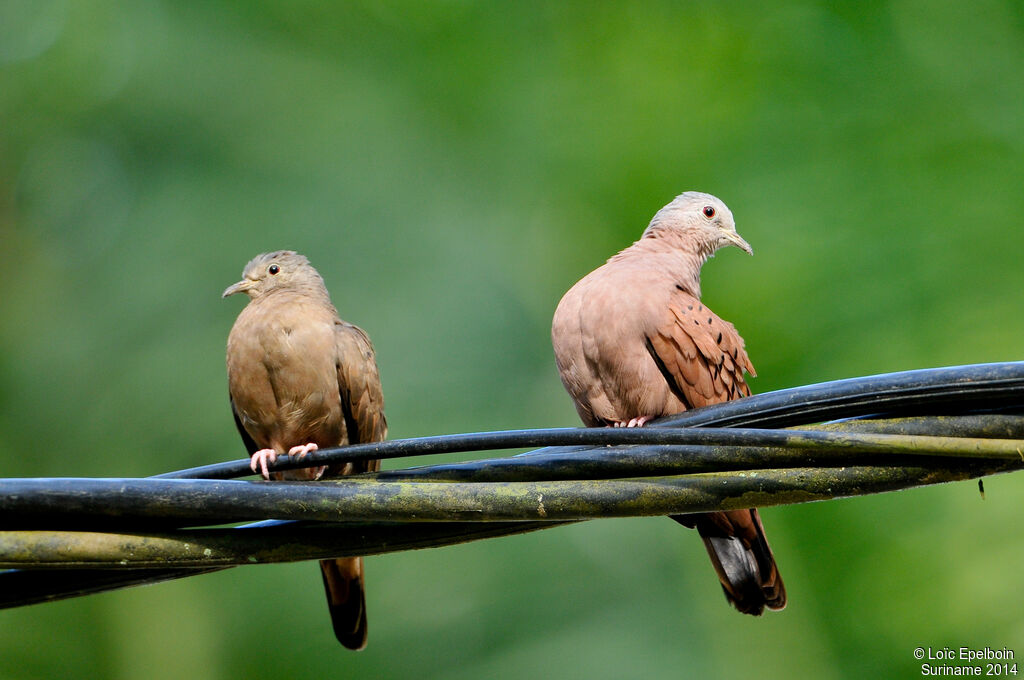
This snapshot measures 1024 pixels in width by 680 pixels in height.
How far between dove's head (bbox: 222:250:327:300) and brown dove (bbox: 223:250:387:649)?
0.27 m

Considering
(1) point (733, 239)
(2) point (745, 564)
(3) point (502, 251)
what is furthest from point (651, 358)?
(3) point (502, 251)

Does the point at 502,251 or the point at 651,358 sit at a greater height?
the point at 502,251

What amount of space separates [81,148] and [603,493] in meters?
7.96

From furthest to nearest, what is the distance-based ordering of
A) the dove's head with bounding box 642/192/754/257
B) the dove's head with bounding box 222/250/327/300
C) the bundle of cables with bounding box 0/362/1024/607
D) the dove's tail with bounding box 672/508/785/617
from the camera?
the dove's head with bounding box 642/192/754/257 → the dove's head with bounding box 222/250/327/300 → the dove's tail with bounding box 672/508/785/617 → the bundle of cables with bounding box 0/362/1024/607

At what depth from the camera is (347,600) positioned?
436 centimetres

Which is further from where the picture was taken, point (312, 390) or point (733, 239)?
point (733, 239)

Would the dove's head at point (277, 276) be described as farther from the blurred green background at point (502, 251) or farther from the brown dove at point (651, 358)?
the blurred green background at point (502, 251)

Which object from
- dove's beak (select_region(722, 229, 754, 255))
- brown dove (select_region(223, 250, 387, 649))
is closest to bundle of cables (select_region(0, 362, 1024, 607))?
brown dove (select_region(223, 250, 387, 649))

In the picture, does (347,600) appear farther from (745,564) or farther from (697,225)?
(697,225)

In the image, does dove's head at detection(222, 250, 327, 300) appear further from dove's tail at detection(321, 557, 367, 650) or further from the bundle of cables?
the bundle of cables

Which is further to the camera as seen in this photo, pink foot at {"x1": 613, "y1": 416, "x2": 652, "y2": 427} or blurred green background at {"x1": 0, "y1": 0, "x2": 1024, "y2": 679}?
blurred green background at {"x1": 0, "y1": 0, "x2": 1024, "y2": 679}

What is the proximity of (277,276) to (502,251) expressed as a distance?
147 inches

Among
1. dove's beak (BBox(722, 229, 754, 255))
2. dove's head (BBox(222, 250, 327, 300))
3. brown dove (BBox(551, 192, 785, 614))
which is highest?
dove's head (BBox(222, 250, 327, 300))

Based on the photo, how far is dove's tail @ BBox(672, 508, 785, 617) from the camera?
4047 mm
